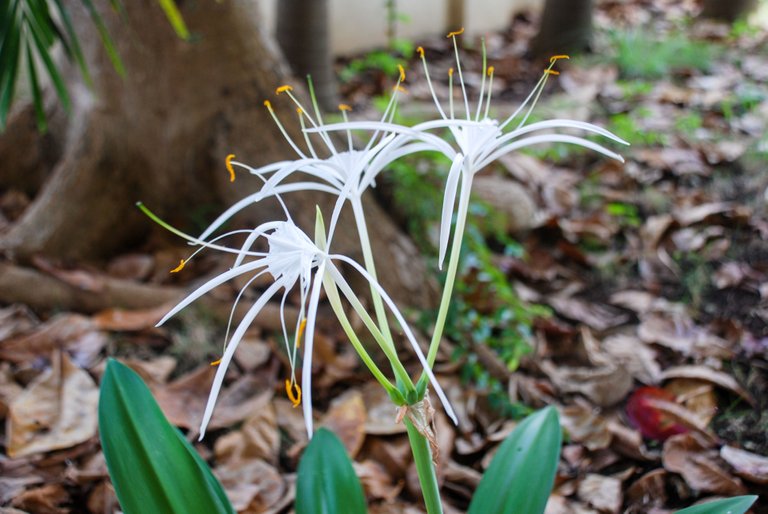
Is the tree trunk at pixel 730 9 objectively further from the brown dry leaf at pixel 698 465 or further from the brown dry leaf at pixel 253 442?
the brown dry leaf at pixel 253 442

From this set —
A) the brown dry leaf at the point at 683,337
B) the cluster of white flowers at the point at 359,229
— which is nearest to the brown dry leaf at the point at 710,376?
the brown dry leaf at the point at 683,337

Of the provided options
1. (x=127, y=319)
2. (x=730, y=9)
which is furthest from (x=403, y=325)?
(x=730, y=9)

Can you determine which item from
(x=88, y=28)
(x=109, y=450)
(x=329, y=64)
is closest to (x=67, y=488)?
(x=109, y=450)

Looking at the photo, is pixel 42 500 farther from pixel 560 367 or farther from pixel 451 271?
pixel 560 367

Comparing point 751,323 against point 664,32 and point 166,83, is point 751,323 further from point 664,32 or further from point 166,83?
point 664,32

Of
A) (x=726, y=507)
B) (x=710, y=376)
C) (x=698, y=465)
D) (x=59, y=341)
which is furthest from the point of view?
(x=59, y=341)

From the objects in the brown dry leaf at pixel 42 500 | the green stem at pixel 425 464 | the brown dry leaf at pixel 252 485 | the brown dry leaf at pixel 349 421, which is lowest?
the brown dry leaf at pixel 349 421

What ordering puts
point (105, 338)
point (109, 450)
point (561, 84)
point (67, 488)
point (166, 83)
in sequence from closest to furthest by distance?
point (109, 450) < point (67, 488) < point (105, 338) < point (166, 83) < point (561, 84)
